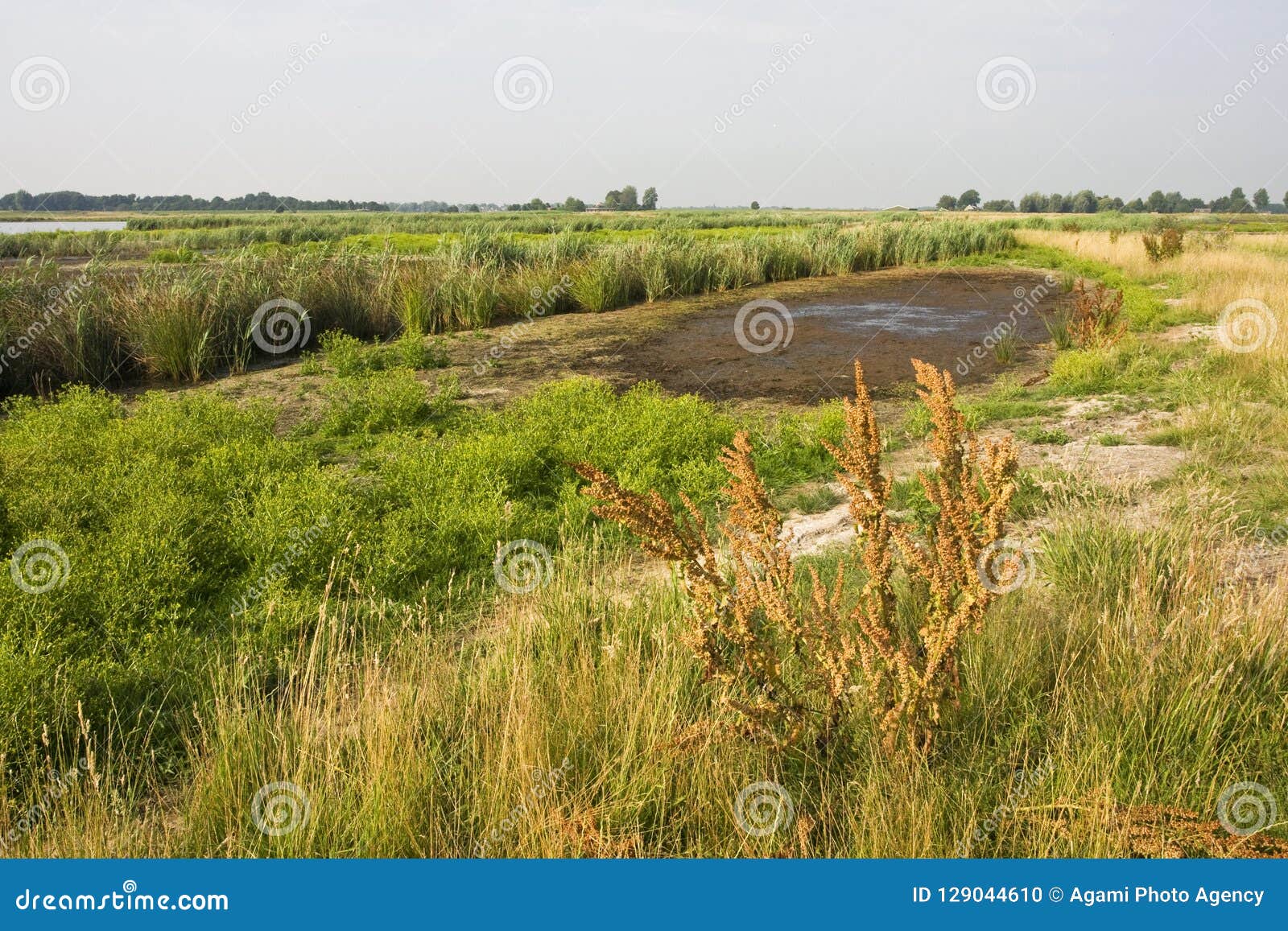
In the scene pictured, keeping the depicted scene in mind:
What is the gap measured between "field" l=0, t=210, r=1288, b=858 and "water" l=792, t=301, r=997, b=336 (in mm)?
4741

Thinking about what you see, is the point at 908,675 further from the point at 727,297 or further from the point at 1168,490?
the point at 727,297

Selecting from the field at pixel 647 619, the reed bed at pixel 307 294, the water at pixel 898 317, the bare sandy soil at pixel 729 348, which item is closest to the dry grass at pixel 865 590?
the field at pixel 647 619

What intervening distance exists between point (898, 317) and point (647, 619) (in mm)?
13752

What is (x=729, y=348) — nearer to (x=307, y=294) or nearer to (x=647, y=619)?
(x=307, y=294)

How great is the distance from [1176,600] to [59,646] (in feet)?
15.1

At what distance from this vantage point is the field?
2.53 meters

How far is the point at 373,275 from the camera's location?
13.8 metres

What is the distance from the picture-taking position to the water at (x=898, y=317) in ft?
48.2

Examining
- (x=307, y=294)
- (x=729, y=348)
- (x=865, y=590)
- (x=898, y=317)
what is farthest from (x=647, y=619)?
(x=898, y=317)

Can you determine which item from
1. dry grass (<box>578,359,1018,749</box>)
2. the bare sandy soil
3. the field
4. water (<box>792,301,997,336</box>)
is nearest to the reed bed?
→ the field

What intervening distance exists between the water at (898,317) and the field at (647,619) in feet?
15.6

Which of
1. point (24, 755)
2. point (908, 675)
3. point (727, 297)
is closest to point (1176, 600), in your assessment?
point (908, 675)

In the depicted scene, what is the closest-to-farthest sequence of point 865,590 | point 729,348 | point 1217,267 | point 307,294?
1. point 865,590
2. point 307,294
3. point 729,348
4. point 1217,267

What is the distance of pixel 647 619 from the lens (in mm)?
3688
